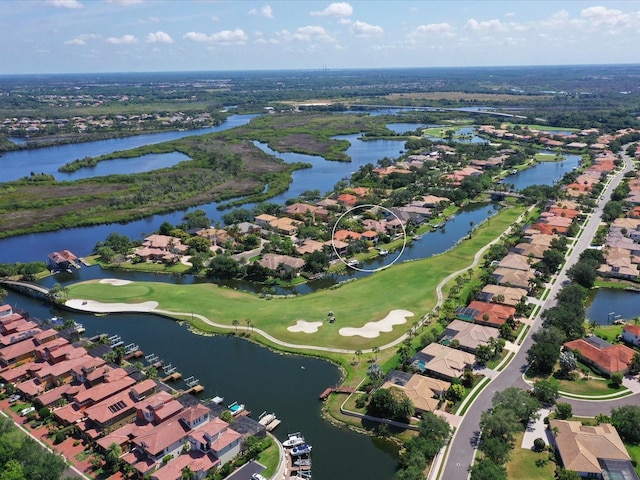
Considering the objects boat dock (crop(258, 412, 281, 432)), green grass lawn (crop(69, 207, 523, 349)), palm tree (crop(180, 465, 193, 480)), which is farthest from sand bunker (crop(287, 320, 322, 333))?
palm tree (crop(180, 465, 193, 480))

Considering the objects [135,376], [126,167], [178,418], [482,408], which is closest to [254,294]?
[135,376]

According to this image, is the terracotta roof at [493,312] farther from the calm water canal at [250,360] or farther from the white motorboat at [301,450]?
the white motorboat at [301,450]

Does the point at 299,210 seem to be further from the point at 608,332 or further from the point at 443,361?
the point at 608,332

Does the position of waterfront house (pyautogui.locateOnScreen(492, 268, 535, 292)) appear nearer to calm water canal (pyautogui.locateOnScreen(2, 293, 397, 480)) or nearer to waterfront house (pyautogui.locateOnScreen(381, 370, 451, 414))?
waterfront house (pyautogui.locateOnScreen(381, 370, 451, 414))

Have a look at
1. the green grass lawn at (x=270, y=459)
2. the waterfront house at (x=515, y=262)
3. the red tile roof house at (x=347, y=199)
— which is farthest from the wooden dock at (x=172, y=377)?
the red tile roof house at (x=347, y=199)

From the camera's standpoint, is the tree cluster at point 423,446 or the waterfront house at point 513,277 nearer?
the tree cluster at point 423,446

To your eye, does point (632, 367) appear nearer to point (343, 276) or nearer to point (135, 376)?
point (343, 276)
